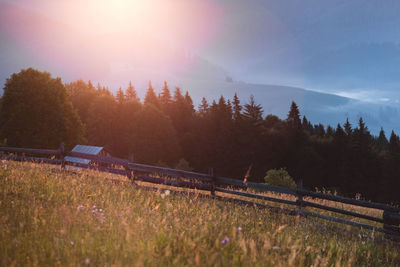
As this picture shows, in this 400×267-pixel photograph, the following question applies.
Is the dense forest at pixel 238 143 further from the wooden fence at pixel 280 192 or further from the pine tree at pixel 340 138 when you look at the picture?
the wooden fence at pixel 280 192

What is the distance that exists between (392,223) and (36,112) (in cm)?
3693

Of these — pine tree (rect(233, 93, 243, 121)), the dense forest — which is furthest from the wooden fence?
pine tree (rect(233, 93, 243, 121))

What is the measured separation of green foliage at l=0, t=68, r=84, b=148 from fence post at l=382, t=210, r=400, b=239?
1379 inches

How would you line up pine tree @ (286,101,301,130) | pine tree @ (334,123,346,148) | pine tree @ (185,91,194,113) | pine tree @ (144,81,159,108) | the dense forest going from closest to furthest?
the dense forest, pine tree @ (334,123,346,148), pine tree @ (286,101,301,130), pine tree @ (144,81,159,108), pine tree @ (185,91,194,113)

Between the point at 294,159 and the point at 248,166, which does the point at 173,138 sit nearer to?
the point at 248,166

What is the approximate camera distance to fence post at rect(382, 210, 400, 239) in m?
7.32

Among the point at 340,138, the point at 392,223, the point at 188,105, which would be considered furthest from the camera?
the point at 188,105

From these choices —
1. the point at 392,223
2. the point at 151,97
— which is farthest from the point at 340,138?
the point at 392,223

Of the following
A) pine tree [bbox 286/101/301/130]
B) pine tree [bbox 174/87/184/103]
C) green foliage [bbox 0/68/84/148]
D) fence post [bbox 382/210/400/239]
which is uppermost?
pine tree [bbox 174/87/184/103]

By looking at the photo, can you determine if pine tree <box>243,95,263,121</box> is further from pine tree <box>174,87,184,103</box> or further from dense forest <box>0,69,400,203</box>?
pine tree <box>174,87,184,103</box>

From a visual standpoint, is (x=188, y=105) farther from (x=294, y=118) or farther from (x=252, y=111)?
(x=294, y=118)

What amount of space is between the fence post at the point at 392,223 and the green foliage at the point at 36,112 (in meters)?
35.0

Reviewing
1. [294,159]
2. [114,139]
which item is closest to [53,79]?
[114,139]

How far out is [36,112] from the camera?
32.9 m
